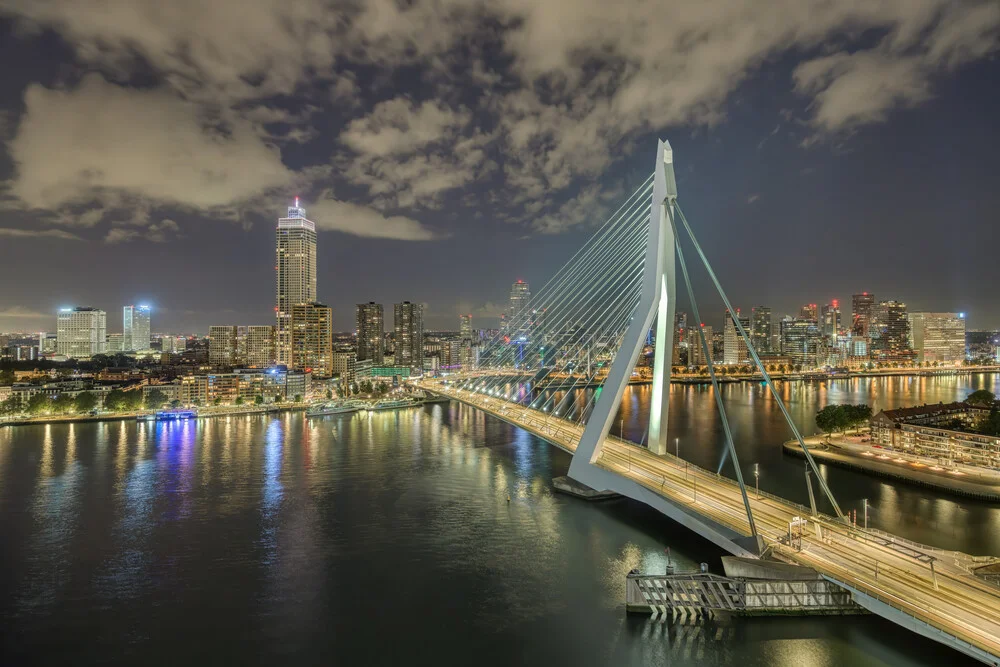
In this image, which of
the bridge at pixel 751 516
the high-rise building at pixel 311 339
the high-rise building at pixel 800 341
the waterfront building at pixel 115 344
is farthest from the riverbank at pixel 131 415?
the waterfront building at pixel 115 344

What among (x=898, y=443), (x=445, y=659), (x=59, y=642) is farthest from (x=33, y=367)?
(x=898, y=443)

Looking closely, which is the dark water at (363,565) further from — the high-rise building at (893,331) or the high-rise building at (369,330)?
the high-rise building at (893,331)

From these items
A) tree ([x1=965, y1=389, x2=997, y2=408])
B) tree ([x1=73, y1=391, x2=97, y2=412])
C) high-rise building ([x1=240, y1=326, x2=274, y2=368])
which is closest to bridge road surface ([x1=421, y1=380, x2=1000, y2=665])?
tree ([x1=965, y1=389, x2=997, y2=408])

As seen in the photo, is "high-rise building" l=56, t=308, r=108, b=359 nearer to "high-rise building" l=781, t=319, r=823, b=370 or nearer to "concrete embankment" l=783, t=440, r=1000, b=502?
"concrete embankment" l=783, t=440, r=1000, b=502

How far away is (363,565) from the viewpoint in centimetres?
717

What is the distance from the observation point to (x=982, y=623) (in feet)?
14.1

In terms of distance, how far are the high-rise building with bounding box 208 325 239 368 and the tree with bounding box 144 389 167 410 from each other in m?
28.0

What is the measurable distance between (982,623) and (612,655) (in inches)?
115

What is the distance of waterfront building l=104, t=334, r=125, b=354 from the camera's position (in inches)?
2745

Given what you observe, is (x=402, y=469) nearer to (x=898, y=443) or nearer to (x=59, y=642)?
(x=59, y=642)

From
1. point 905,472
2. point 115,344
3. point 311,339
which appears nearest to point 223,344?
point 311,339

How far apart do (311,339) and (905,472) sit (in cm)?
4071

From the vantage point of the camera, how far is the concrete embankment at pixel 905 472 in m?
10.1

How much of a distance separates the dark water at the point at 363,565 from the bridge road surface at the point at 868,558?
630 millimetres
